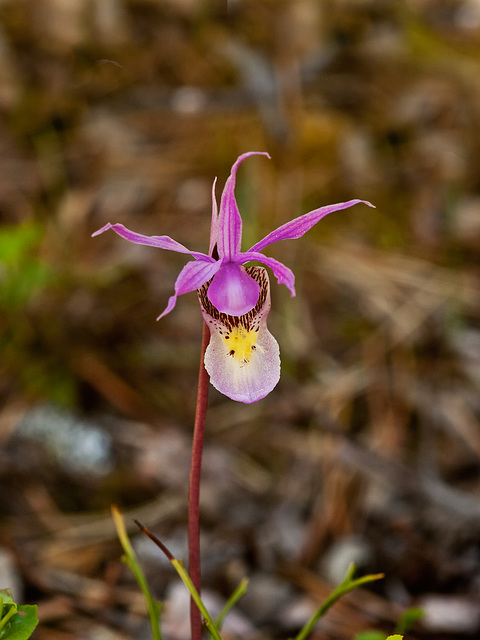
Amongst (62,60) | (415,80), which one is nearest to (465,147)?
(415,80)

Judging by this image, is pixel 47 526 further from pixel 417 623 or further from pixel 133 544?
pixel 417 623

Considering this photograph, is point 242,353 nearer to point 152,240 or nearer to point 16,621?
point 152,240

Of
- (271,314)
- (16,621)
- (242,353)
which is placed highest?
(242,353)

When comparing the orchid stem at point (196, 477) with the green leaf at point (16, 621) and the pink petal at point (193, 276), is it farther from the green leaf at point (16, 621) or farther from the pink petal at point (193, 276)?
the green leaf at point (16, 621)

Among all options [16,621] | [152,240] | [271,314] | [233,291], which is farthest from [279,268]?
[271,314]

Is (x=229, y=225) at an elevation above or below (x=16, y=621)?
above

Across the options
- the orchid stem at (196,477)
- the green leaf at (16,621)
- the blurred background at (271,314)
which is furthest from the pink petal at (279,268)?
the blurred background at (271,314)
